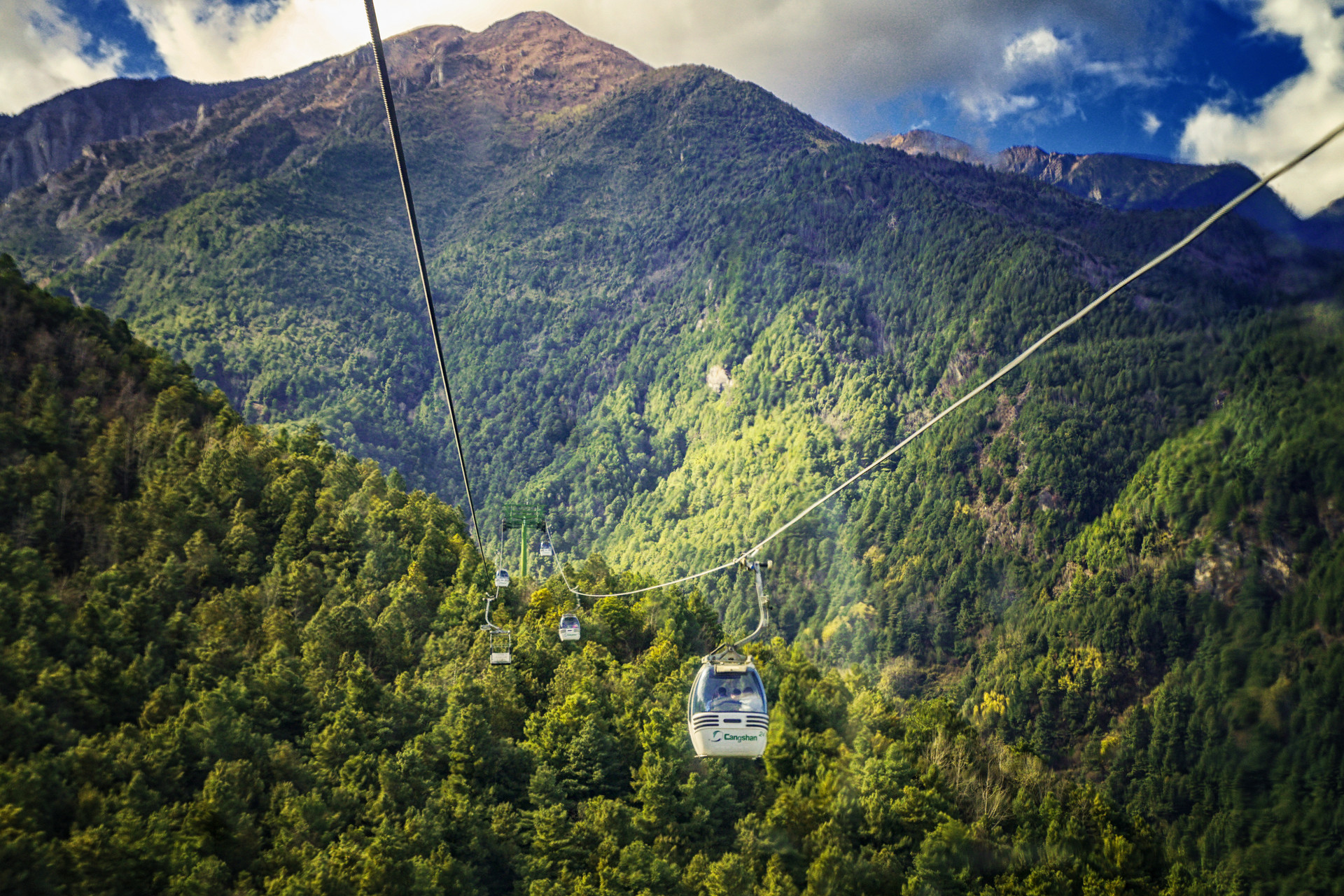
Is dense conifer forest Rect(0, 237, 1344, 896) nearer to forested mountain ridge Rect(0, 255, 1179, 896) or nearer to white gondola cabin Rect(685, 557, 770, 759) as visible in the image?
forested mountain ridge Rect(0, 255, 1179, 896)

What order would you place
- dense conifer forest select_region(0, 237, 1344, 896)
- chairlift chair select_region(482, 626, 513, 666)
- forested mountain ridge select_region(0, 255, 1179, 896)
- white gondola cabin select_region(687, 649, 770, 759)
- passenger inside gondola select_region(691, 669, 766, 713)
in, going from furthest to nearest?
dense conifer forest select_region(0, 237, 1344, 896), forested mountain ridge select_region(0, 255, 1179, 896), chairlift chair select_region(482, 626, 513, 666), passenger inside gondola select_region(691, 669, 766, 713), white gondola cabin select_region(687, 649, 770, 759)

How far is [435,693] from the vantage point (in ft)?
288

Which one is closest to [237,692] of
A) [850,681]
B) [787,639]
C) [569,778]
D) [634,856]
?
[569,778]

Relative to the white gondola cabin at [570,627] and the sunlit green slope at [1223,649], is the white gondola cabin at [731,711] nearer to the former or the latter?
the white gondola cabin at [570,627]

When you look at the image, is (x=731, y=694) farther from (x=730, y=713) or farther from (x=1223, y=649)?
(x=1223, y=649)

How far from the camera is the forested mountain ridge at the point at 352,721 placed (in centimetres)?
6706

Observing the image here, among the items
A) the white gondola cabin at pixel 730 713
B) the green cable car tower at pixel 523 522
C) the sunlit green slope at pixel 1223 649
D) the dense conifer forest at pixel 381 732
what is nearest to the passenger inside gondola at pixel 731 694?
the white gondola cabin at pixel 730 713

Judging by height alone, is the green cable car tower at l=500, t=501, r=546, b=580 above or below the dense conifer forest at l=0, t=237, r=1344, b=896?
above

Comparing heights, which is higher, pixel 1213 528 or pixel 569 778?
pixel 1213 528

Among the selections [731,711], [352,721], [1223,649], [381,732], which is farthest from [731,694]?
[1223,649]

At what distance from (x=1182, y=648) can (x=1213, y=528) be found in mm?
21338

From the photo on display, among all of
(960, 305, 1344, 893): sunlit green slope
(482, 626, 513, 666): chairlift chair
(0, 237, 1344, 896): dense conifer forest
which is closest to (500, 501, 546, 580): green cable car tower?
(0, 237, 1344, 896): dense conifer forest

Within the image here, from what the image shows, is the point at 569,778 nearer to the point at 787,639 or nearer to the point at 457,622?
Answer: the point at 457,622

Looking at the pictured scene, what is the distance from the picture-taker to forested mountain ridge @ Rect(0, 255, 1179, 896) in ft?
220
